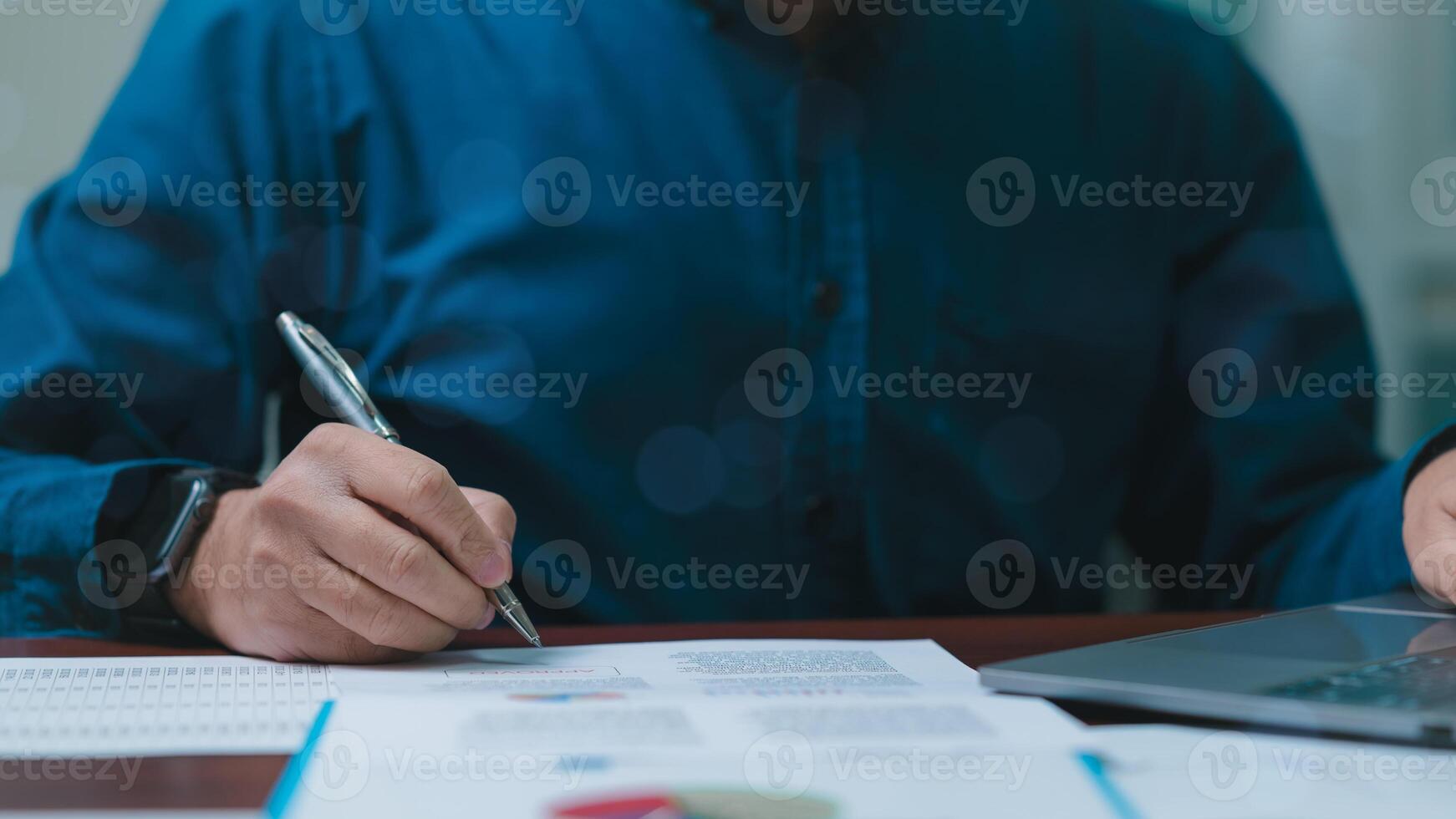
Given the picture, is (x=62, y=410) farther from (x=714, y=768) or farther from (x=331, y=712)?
(x=714, y=768)

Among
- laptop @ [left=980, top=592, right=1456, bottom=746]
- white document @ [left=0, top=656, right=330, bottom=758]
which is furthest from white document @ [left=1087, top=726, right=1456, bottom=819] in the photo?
white document @ [left=0, top=656, right=330, bottom=758]

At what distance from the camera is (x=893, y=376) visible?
922 mm

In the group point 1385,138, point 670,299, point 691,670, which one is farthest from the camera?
point 1385,138

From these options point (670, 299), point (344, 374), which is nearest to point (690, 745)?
point (344, 374)

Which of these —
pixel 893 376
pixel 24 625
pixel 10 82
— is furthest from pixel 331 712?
pixel 10 82

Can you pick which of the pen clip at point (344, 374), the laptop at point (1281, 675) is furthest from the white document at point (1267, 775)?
the pen clip at point (344, 374)

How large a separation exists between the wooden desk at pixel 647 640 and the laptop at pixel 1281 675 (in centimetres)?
3

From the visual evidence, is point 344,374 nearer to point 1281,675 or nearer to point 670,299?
point 670,299

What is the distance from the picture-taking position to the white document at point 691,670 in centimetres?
52

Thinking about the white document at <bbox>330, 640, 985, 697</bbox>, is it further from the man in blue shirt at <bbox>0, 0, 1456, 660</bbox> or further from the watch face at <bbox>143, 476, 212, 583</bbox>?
the man in blue shirt at <bbox>0, 0, 1456, 660</bbox>

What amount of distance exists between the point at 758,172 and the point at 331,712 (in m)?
0.58

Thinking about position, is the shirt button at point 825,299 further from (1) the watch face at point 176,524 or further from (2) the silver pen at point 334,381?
(1) the watch face at point 176,524

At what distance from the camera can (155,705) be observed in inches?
19.3

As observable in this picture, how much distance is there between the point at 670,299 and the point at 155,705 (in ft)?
1.62
